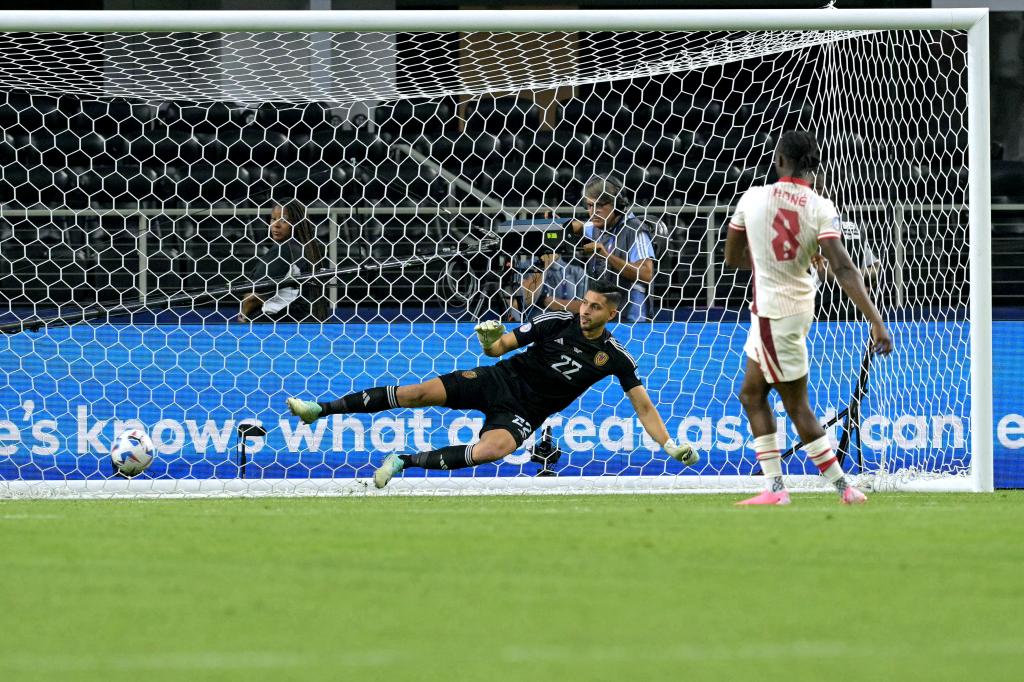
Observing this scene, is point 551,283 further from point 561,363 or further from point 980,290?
point 980,290

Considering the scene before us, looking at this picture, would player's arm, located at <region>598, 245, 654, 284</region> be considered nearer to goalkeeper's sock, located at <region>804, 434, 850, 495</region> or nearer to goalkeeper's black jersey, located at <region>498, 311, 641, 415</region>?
goalkeeper's black jersey, located at <region>498, 311, 641, 415</region>

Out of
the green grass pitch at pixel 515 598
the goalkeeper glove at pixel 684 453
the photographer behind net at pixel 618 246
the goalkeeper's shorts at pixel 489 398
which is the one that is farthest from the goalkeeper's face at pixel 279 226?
the green grass pitch at pixel 515 598

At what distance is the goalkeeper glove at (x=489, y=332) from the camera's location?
7.19 metres

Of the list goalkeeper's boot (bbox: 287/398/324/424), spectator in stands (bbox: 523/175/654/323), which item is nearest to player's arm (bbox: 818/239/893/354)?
spectator in stands (bbox: 523/175/654/323)

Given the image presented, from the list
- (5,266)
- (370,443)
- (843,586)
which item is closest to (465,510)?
(370,443)

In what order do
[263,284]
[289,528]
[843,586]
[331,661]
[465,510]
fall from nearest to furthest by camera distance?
[331,661]
[843,586]
[289,528]
[465,510]
[263,284]

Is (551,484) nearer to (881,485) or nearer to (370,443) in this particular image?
(370,443)

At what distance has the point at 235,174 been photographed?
10.8 m

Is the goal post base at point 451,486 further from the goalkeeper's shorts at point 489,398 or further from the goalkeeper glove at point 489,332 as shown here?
the goalkeeper glove at point 489,332

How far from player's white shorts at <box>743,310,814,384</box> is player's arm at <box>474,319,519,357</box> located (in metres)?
1.70

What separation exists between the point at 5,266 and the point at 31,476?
2.75m

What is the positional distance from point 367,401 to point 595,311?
1229 mm

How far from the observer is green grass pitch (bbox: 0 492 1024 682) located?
2.48 meters

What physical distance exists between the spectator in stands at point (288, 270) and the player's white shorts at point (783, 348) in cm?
308
